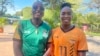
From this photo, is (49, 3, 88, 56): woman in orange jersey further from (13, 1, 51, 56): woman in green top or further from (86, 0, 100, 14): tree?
(86, 0, 100, 14): tree

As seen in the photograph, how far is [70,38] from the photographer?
2752mm

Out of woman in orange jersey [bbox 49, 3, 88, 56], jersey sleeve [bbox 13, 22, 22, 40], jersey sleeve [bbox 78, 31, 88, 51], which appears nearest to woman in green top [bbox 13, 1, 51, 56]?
jersey sleeve [bbox 13, 22, 22, 40]

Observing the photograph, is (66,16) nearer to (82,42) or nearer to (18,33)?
(82,42)

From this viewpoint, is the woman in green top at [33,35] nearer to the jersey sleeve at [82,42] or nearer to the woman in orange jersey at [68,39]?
the woman in orange jersey at [68,39]

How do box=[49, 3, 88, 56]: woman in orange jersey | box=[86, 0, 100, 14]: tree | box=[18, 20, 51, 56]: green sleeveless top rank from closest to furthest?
box=[49, 3, 88, 56]: woman in orange jersey, box=[18, 20, 51, 56]: green sleeveless top, box=[86, 0, 100, 14]: tree

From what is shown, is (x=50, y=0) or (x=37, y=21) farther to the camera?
(x=50, y=0)

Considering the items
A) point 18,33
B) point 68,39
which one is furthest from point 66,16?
point 18,33

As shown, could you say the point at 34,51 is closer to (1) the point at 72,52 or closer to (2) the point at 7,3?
(1) the point at 72,52

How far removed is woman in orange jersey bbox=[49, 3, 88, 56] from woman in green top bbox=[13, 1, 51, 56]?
203 mm

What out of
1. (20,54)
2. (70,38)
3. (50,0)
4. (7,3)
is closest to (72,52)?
(70,38)

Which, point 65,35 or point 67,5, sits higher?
point 67,5

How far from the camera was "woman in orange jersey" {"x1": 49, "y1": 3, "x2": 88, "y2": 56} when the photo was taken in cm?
276

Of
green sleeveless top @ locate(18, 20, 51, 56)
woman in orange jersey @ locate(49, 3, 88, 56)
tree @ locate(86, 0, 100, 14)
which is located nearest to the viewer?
woman in orange jersey @ locate(49, 3, 88, 56)

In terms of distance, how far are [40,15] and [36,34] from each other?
8.8 inches
